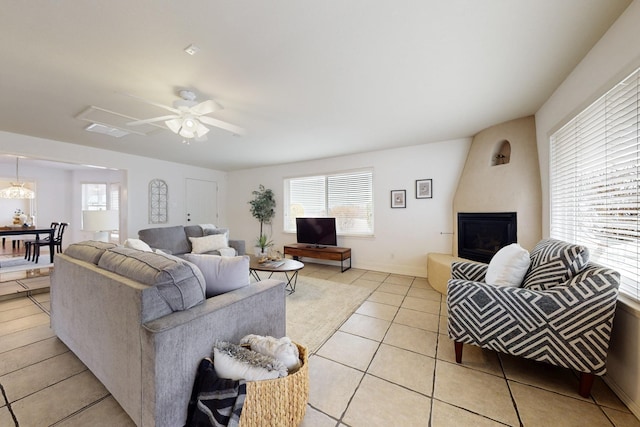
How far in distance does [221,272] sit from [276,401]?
84 cm

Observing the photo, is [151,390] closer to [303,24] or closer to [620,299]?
[303,24]

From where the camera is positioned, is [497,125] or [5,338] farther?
[497,125]

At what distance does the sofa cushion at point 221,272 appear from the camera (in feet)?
5.28

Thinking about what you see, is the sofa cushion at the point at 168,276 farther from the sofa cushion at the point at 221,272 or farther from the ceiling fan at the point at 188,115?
the ceiling fan at the point at 188,115

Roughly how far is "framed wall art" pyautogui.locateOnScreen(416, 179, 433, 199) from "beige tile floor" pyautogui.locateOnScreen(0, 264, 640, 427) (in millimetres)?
2384

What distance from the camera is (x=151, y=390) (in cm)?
109

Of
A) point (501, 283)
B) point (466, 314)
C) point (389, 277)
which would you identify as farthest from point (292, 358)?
point (389, 277)

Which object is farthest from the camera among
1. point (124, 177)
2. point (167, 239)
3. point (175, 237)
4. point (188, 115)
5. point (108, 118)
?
point (124, 177)

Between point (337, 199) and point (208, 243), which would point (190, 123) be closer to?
point (208, 243)

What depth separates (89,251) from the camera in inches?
72.2

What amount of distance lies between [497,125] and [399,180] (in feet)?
5.33

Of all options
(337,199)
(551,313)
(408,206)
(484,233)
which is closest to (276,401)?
(551,313)

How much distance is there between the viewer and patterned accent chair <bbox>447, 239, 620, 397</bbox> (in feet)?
4.60

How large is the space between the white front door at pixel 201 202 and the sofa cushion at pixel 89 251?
13.9ft
